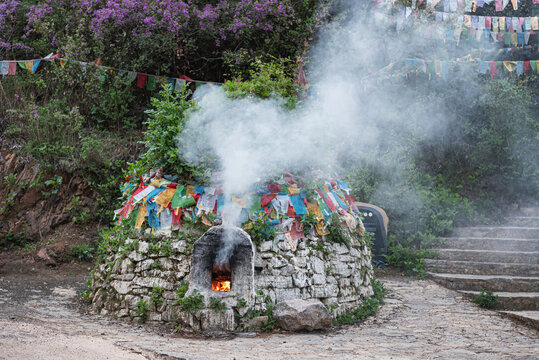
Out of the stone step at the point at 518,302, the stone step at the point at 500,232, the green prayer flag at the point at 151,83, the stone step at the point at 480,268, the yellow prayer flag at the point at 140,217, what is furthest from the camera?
the green prayer flag at the point at 151,83

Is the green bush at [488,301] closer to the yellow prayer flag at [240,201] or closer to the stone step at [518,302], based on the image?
the stone step at [518,302]

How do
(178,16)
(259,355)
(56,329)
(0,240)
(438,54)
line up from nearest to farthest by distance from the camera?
(259,355) → (56,329) → (0,240) → (178,16) → (438,54)

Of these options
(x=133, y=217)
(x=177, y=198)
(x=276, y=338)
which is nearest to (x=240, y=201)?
(x=177, y=198)

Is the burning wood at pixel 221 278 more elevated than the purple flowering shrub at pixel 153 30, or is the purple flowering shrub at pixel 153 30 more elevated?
the purple flowering shrub at pixel 153 30

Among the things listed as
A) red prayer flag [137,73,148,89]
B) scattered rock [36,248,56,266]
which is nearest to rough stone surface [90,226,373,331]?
scattered rock [36,248,56,266]

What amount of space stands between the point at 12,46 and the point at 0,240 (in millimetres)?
4594

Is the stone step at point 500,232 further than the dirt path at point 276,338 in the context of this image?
Yes

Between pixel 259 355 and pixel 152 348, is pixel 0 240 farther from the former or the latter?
pixel 259 355

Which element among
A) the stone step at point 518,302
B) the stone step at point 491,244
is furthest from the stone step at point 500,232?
the stone step at point 518,302

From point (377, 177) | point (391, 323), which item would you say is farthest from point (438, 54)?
point (391, 323)

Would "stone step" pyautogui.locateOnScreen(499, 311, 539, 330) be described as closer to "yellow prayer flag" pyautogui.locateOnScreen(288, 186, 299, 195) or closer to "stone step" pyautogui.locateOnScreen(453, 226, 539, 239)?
"yellow prayer flag" pyautogui.locateOnScreen(288, 186, 299, 195)

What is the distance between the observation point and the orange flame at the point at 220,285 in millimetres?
5180

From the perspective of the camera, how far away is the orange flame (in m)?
5.18

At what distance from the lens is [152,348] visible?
13.1ft
